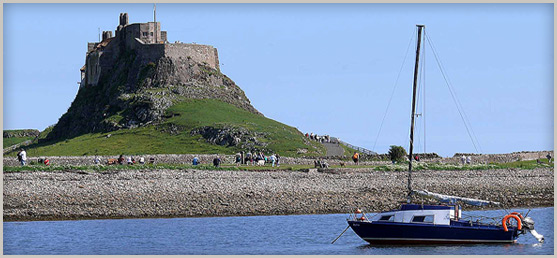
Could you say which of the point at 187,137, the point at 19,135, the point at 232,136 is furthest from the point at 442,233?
the point at 19,135

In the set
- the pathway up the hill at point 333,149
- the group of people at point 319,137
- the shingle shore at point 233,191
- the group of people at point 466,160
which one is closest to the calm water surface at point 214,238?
the shingle shore at point 233,191

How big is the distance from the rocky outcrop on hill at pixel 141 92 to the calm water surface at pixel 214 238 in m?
69.5

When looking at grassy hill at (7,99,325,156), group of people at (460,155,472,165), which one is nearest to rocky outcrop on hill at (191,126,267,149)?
grassy hill at (7,99,325,156)

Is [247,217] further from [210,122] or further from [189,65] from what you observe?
[189,65]

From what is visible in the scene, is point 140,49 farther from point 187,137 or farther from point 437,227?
point 437,227

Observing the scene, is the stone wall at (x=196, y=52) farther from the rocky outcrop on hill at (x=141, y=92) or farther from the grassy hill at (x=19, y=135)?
the grassy hill at (x=19, y=135)

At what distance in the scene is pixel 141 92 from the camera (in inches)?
4956

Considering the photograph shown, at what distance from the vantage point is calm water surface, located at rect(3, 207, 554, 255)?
42000 millimetres

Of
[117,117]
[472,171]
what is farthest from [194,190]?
[117,117]

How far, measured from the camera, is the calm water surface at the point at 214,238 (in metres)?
42.0

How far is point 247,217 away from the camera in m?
52.3

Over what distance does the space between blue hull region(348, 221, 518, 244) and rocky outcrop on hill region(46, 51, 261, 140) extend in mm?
77175

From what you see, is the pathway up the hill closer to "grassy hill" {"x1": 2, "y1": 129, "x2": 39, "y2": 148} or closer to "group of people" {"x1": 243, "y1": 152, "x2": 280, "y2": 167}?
"group of people" {"x1": 243, "y1": 152, "x2": 280, "y2": 167}

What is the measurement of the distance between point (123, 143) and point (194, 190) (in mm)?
51845
